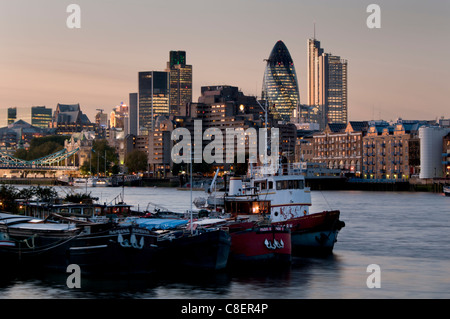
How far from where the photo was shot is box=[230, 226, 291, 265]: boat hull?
36125mm

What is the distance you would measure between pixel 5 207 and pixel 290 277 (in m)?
25.8

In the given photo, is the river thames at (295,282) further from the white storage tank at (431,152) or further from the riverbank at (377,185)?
the white storage tank at (431,152)

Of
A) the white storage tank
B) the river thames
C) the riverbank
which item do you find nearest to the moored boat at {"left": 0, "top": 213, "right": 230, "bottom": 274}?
the river thames

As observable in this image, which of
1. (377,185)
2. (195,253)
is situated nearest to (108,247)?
(195,253)

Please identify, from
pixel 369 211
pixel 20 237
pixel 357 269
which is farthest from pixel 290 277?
pixel 369 211

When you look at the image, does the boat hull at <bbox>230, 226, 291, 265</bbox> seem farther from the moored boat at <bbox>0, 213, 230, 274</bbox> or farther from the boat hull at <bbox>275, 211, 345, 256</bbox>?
the boat hull at <bbox>275, 211, 345, 256</bbox>

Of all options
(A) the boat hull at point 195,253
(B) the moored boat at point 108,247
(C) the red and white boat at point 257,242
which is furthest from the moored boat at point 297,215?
(B) the moored boat at point 108,247

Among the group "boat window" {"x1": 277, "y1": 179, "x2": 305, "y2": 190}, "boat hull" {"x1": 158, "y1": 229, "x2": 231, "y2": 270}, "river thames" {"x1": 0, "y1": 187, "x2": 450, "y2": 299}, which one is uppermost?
"boat window" {"x1": 277, "y1": 179, "x2": 305, "y2": 190}

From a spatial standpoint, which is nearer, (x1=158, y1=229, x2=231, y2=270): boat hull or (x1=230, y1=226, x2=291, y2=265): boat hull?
(x1=158, y1=229, x2=231, y2=270): boat hull

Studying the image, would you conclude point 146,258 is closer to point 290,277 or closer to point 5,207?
point 290,277

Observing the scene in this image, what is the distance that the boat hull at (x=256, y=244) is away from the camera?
119 feet

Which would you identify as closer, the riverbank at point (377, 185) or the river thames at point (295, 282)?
the river thames at point (295, 282)
